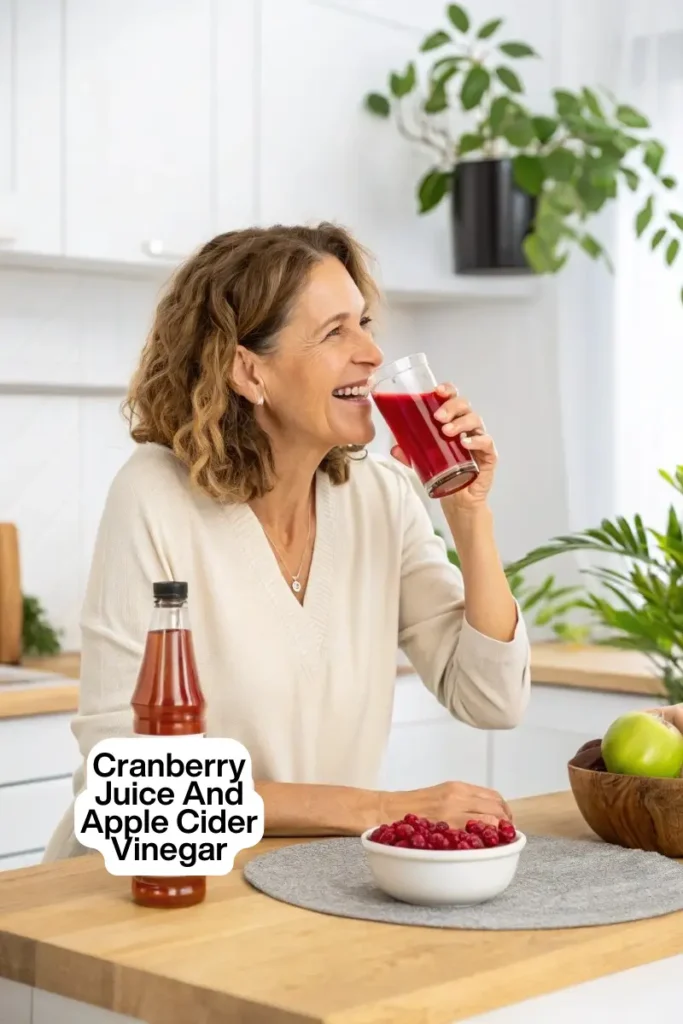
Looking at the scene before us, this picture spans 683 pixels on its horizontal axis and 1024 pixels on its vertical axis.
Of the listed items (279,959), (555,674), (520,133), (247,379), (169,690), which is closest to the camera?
(279,959)

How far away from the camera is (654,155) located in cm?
367

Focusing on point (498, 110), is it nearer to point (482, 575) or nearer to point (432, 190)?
point (432, 190)

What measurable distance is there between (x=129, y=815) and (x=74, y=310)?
2.41 m

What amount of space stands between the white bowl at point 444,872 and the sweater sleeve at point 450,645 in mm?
584

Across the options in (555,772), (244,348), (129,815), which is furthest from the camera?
(555,772)

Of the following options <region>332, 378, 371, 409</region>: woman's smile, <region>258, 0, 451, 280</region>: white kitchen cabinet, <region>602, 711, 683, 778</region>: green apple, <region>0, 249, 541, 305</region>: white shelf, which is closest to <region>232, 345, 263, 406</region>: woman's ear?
<region>332, 378, 371, 409</region>: woman's smile

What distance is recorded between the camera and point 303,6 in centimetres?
352

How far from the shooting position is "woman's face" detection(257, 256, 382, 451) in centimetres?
193

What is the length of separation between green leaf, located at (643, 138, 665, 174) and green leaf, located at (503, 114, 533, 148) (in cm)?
30

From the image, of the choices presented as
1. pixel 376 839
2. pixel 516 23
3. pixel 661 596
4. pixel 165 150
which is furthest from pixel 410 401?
pixel 516 23

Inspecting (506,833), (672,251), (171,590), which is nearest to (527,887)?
(506,833)

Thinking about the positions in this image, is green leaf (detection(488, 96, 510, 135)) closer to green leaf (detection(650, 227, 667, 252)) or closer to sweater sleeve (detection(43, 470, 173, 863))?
green leaf (detection(650, 227, 667, 252))

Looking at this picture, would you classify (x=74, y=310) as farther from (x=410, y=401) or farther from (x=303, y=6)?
(x=410, y=401)

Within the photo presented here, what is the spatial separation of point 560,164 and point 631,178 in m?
0.17
